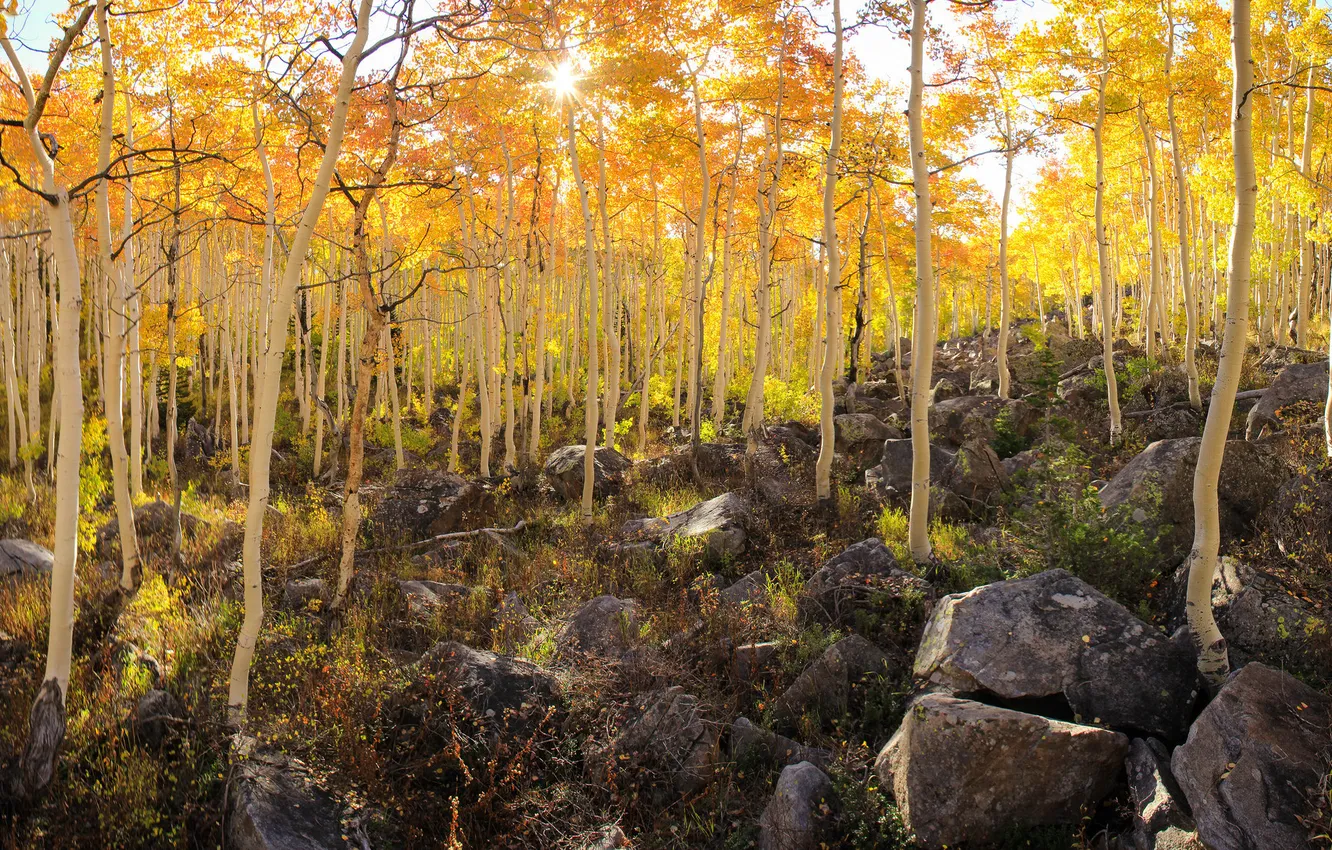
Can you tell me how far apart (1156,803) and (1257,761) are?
1.56 ft

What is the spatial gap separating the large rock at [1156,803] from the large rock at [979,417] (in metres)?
7.40

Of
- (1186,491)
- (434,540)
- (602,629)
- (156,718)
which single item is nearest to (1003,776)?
(602,629)

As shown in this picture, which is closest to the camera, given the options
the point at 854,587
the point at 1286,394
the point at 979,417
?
the point at 854,587

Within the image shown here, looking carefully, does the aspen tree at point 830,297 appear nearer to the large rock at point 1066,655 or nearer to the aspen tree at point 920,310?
the aspen tree at point 920,310

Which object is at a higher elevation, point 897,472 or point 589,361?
point 589,361

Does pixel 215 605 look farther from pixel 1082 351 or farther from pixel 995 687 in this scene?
pixel 1082 351

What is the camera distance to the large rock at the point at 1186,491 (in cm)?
622

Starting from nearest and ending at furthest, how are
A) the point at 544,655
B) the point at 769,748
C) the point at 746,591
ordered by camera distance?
the point at 769,748 < the point at 544,655 < the point at 746,591

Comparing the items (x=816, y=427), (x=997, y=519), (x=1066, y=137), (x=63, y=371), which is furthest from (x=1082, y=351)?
(x=63, y=371)

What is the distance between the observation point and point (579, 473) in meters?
11.3

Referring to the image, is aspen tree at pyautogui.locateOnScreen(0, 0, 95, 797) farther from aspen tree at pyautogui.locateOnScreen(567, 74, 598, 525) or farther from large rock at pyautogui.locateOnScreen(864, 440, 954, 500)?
large rock at pyautogui.locateOnScreen(864, 440, 954, 500)

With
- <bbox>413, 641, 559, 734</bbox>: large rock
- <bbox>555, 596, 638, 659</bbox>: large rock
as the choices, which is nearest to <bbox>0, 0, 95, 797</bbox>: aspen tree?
<bbox>413, 641, 559, 734</bbox>: large rock

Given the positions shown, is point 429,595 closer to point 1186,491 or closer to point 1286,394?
point 1186,491

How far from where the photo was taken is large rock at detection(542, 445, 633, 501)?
447 inches
